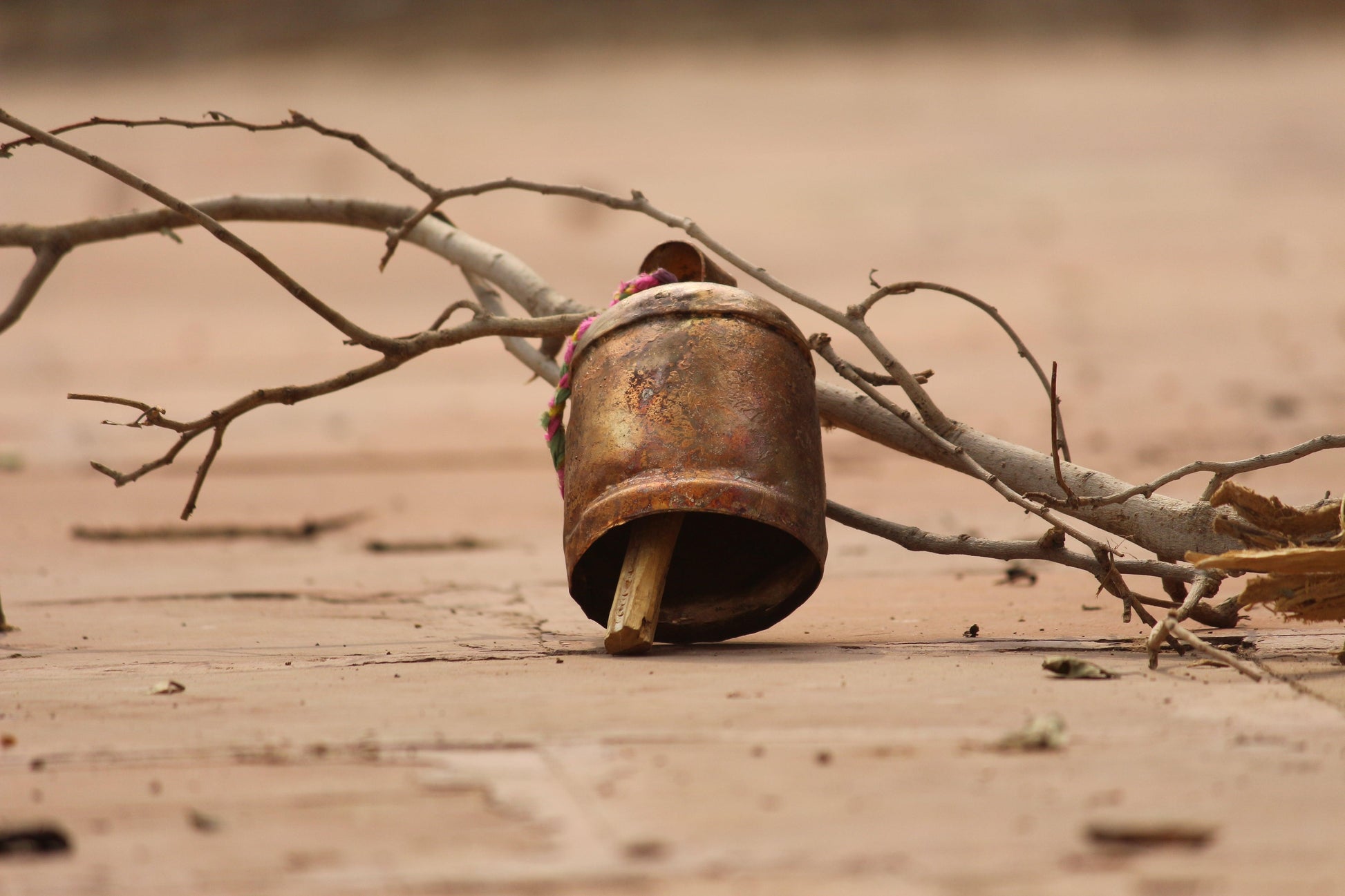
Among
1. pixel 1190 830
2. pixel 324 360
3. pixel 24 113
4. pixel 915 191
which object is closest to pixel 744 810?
pixel 1190 830

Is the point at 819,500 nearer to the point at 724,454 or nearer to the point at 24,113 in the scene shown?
the point at 724,454

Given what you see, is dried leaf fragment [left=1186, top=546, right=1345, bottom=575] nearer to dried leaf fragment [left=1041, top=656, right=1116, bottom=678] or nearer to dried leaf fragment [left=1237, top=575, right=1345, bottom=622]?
dried leaf fragment [left=1237, top=575, right=1345, bottom=622]

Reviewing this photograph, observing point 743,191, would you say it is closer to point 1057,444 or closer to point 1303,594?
point 1057,444

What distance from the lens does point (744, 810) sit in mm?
1922

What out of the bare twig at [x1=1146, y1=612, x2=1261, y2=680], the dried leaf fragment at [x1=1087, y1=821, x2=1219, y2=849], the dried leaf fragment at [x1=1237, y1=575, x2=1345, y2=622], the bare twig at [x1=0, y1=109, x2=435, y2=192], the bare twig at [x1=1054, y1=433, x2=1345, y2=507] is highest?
the bare twig at [x1=0, y1=109, x2=435, y2=192]

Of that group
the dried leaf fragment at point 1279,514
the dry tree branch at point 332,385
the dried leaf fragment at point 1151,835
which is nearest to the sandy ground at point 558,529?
the dried leaf fragment at point 1151,835

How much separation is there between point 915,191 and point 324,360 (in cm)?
807

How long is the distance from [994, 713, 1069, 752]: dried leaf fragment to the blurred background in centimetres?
400

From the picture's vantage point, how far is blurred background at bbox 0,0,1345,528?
10.7 metres

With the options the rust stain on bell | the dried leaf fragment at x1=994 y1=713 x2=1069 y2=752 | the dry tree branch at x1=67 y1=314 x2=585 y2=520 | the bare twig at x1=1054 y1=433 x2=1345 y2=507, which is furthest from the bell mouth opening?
the dried leaf fragment at x1=994 y1=713 x2=1069 y2=752

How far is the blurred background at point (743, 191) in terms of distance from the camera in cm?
1074

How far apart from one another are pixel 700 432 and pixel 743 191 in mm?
15567

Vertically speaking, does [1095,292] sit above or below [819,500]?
above

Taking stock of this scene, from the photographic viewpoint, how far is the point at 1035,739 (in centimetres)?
226
